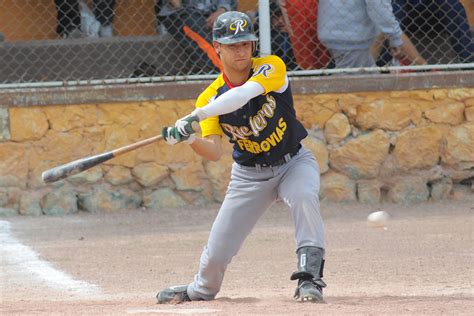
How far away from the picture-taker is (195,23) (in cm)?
899

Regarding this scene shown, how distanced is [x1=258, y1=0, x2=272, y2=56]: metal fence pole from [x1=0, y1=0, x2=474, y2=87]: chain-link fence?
11mm

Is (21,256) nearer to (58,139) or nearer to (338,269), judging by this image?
(58,139)

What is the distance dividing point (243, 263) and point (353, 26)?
2677 mm

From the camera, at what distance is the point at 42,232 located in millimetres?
8211

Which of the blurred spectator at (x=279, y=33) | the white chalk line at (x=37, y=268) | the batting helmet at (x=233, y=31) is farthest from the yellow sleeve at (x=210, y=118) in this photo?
the blurred spectator at (x=279, y=33)

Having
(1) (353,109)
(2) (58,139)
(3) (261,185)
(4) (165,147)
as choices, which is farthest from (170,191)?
(3) (261,185)

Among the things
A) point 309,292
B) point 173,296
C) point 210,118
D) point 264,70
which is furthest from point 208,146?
point 309,292

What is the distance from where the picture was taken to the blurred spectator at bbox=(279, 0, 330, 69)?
898 centimetres

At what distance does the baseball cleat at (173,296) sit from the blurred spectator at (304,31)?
383 centimetres

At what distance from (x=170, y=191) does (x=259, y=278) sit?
2.47m

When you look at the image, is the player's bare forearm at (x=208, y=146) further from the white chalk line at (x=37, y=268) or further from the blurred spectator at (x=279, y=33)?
the blurred spectator at (x=279, y=33)

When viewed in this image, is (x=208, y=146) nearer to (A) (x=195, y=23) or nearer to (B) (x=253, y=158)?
(B) (x=253, y=158)

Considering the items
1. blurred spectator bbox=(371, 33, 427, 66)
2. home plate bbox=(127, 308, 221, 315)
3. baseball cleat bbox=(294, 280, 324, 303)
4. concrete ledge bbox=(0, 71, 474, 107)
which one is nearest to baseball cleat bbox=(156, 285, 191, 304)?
home plate bbox=(127, 308, 221, 315)

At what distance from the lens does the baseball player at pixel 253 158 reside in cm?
536
